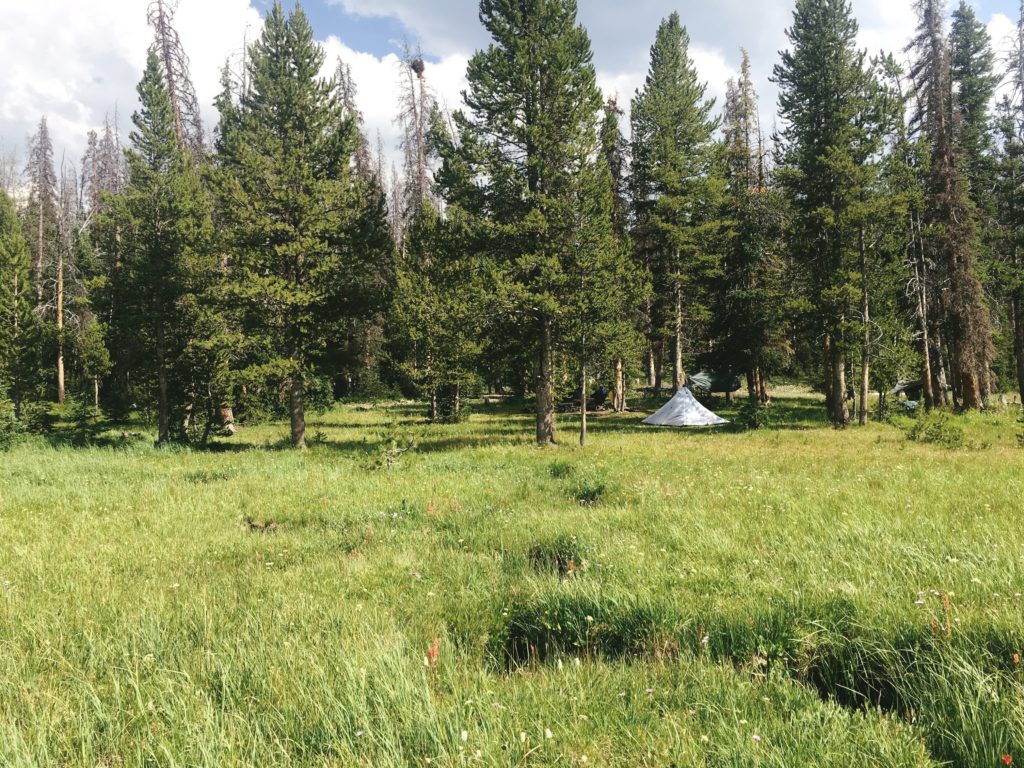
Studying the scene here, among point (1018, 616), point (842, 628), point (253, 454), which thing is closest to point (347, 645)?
point (842, 628)

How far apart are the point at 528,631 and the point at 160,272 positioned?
71.8 feet

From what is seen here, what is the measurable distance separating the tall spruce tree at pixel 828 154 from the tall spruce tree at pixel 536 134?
34.5ft

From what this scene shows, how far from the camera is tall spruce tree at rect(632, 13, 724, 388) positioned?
27.6 meters

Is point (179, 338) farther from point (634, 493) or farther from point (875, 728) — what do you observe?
point (875, 728)

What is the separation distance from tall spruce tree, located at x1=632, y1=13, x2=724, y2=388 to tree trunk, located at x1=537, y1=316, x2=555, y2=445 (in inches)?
448

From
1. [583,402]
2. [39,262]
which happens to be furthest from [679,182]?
[39,262]

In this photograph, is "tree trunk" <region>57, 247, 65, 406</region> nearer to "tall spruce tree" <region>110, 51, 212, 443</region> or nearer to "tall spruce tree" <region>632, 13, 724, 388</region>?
"tall spruce tree" <region>110, 51, 212, 443</region>

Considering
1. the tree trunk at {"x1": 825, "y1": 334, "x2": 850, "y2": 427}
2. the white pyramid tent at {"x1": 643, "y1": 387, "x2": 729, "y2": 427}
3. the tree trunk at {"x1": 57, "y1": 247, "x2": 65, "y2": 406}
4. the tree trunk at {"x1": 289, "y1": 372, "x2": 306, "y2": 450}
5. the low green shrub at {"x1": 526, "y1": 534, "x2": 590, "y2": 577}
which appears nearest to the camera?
the low green shrub at {"x1": 526, "y1": 534, "x2": 590, "y2": 577}

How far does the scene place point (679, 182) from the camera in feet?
90.1

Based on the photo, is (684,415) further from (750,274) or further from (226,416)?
(226,416)

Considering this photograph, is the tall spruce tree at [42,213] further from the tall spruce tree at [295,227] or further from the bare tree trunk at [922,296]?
the bare tree trunk at [922,296]

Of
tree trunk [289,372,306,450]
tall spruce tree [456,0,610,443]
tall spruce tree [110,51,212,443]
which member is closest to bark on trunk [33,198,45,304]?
tall spruce tree [110,51,212,443]

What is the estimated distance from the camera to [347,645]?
3.46 metres

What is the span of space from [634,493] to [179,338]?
64.9ft
